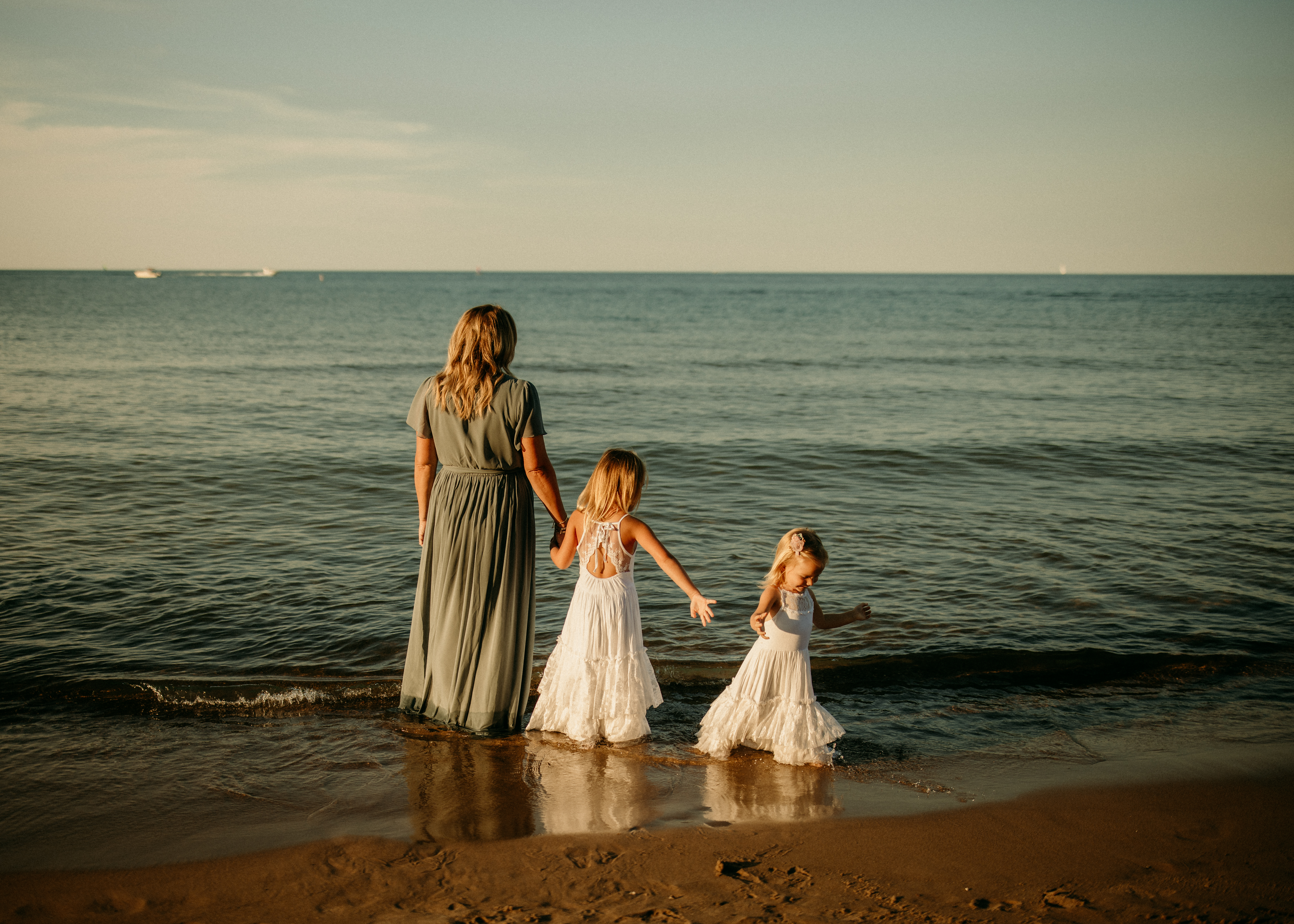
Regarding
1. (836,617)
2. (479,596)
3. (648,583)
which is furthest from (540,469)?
(648,583)

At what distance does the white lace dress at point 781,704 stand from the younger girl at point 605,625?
368mm

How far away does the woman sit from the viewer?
4.32 m

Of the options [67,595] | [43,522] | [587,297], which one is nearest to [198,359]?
[43,522]

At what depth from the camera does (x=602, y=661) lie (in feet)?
15.1

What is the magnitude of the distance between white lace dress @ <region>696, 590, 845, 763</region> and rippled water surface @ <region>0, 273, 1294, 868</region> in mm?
198

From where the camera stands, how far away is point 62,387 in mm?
20016

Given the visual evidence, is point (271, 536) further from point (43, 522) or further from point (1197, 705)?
point (1197, 705)

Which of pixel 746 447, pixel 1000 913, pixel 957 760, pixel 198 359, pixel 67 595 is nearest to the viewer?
pixel 1000 913

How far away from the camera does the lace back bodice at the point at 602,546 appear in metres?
4.46

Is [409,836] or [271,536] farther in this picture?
[271,536]

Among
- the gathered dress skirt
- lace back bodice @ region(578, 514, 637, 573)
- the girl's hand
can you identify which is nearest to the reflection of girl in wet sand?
the girl's hand

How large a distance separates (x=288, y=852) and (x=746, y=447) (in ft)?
38.7

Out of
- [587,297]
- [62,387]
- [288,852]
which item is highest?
[587,297]

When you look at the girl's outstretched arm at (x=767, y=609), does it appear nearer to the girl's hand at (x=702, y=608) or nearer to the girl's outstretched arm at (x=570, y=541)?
→ the girl's hand at (x=702, y=608)
